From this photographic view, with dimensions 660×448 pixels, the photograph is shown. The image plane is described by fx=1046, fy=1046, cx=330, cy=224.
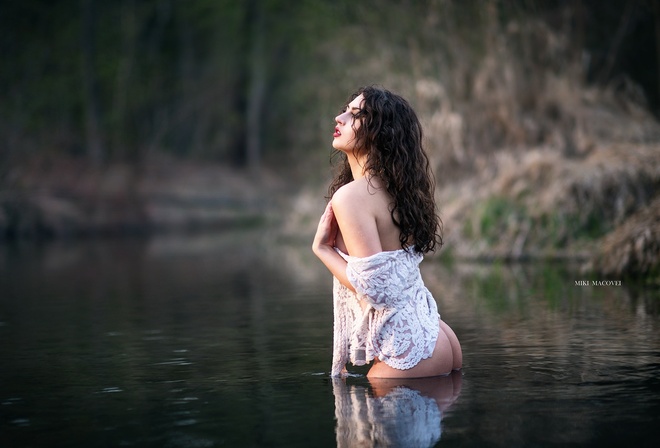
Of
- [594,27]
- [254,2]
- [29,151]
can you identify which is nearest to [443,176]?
[594,27]

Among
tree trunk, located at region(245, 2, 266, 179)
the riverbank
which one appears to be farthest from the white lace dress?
tree trunk, located at region(245, 2, 266, 179)

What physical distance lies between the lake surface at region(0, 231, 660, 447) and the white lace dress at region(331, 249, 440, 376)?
15cm

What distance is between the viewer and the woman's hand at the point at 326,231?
482 cm

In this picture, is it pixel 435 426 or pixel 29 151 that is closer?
pixel 435 426

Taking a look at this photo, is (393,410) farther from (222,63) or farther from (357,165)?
(222,63)

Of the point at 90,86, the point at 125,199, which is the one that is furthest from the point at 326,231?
the point at 90,86

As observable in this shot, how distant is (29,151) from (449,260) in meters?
16.9

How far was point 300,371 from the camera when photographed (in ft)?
17.2

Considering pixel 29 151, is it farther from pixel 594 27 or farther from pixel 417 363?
→ pixel 417 363

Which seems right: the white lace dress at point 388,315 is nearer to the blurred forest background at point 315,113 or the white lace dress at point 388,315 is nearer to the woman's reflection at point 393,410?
the woman's reflection at point 393,410

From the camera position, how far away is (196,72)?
39.2m

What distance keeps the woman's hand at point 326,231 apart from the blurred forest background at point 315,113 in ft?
15.2

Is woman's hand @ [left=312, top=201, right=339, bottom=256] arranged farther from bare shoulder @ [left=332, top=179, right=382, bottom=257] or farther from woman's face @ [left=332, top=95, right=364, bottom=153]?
woman's face @ [left=332, top=95, right=364, bottom=153]

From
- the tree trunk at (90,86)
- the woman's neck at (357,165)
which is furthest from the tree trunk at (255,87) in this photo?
the woman's neck at (357,165)
